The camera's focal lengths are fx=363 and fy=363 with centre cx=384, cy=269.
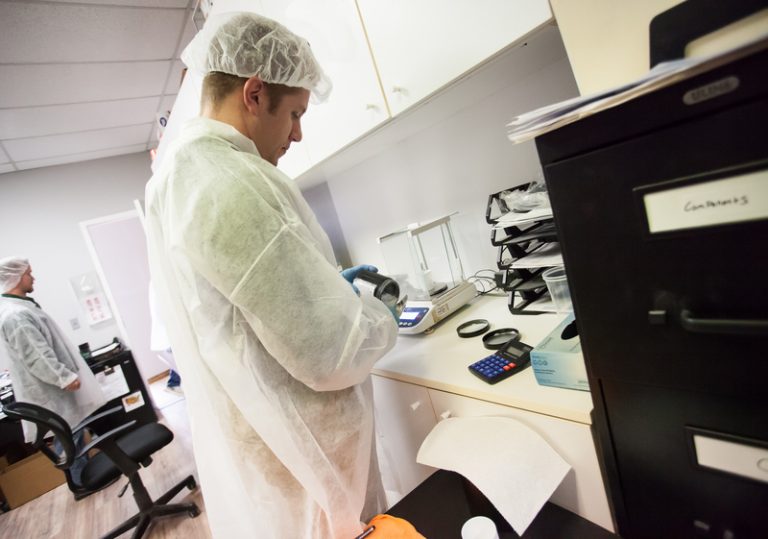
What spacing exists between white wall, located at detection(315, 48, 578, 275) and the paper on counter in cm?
79

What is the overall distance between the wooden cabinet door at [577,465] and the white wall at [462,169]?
0.78m

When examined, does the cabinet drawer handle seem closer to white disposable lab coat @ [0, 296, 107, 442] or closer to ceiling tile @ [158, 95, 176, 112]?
white disposable lab coat @ [0, 296, 107, 442]

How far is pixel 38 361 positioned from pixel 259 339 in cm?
240

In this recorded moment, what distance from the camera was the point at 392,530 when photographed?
0.54 metres

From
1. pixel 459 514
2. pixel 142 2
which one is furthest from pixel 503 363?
pixel 142 2

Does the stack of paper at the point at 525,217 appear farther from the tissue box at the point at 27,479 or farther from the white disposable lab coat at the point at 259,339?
the tissue box at the point at 27,479

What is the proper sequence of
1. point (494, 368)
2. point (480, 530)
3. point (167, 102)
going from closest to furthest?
point (480, 530) → point (494, 368) → point (167, 102)

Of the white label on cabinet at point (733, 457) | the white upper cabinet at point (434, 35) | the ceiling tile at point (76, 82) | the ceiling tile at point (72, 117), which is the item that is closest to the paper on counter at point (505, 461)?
the white label on cabinet at point (733, 457)

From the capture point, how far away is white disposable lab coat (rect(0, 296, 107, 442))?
7.07 feet

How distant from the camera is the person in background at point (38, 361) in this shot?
7.07 feet

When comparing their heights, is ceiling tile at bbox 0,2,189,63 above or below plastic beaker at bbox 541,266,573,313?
above

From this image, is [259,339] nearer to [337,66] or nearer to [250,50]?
[250,50]

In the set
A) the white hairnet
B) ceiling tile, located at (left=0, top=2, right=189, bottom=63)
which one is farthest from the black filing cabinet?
the white hairnet

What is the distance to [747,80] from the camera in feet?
0.95
